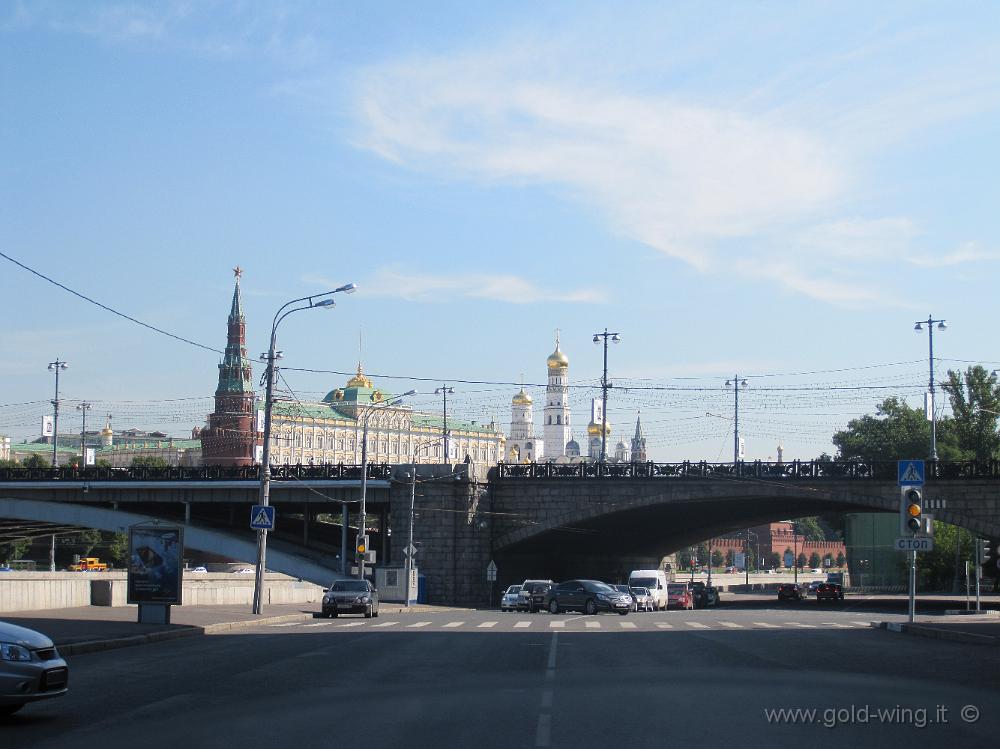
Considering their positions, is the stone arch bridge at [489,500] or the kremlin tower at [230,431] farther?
the kremlin tower at [230,431]

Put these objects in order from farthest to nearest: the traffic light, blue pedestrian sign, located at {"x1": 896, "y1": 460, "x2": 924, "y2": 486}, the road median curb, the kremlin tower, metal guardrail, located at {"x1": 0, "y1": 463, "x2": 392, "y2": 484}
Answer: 1. the kremlin tower
2. metal guardrail, located at {"x1": 0, "y1": 463, "x2": 392, "y2": 484}
3. blue pedestrian sign, located at {"x1": 896, "y1": 460, "x2": 924, "y2": 486}
4. the traffic light
5. the road median curb

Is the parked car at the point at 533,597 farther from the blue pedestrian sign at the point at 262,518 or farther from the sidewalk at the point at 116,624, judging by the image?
the blue pedestrian sign at the point at 262,518

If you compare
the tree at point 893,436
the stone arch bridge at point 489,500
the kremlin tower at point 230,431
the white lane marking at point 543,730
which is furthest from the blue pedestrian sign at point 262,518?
the kremlin tower at point 230,431

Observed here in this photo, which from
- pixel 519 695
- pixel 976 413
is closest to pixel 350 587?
pixel 519 695

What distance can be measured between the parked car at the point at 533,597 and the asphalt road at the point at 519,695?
2851cm

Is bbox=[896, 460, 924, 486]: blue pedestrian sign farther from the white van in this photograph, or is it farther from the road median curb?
the white van

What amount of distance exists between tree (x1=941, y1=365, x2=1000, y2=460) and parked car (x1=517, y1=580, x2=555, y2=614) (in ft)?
204

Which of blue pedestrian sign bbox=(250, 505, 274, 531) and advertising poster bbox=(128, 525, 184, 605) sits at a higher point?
blue pedestrian sign bbox=(250, 505, 274, 531)

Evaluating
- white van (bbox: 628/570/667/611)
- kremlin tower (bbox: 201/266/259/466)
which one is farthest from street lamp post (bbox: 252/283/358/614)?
kremlin tower (bbox: 201/266/259/466)

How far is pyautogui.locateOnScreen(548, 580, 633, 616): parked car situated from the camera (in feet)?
166

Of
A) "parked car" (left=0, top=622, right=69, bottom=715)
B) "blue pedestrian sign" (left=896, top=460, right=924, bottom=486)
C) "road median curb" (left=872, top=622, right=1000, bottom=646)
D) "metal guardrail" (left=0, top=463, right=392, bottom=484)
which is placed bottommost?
"road median curb" (left=872, top=622, right=1000, bottom=646)

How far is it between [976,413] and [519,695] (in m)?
101

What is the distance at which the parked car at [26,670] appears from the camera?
12.9 metres

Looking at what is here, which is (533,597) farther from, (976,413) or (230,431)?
(230,431)
